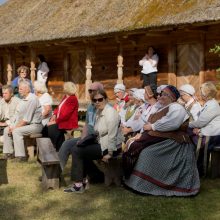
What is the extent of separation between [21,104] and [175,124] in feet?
11.3

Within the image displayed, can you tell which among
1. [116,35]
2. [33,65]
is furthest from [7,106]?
[33,65]

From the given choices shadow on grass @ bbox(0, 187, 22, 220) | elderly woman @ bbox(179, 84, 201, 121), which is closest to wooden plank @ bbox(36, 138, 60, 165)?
shadow on grass @ bbox(0, 187, 22, 220)

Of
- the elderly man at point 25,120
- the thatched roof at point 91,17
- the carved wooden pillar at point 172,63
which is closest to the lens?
the elderly man at point 25,120

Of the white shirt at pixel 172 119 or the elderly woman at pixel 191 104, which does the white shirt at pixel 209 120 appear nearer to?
the elderly woman at pixel 191 104

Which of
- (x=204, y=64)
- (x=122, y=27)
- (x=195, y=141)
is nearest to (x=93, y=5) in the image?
(x=122, y=27)

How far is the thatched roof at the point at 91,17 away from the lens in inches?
475

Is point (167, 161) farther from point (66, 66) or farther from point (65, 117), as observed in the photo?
point (66, 66)

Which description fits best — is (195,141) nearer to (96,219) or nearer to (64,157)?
(64,157)

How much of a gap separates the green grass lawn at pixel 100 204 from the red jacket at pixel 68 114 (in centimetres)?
185

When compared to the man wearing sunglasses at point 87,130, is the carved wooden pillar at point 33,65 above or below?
above

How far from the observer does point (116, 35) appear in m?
14.1

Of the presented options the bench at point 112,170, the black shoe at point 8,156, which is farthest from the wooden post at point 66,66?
the bench at point 112,170

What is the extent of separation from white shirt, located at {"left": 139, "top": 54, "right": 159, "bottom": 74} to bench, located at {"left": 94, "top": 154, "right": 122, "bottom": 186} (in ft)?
26.7

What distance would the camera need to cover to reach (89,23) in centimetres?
1513
